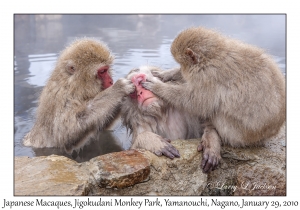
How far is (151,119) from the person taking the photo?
390 cm

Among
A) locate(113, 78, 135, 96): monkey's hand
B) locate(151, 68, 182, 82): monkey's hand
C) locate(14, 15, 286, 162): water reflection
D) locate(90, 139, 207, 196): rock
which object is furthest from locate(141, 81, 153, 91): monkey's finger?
locate(14, 15, 286, 162): water reflection

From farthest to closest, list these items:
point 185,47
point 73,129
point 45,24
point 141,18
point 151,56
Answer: point 141,18, point 45,24, point 151,56, point 73,129, point 185,47

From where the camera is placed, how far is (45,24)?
17.1 meters

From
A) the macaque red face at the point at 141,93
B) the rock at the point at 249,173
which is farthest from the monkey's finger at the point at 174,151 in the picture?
the macaque red face at the point at 141,93

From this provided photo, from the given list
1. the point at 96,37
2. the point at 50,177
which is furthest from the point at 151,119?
the point at 96,37

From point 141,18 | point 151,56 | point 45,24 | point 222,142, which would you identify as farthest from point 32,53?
point 141,18

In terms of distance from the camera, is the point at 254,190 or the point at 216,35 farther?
the point at 216,35

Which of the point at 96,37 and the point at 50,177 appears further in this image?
the point at 96,37

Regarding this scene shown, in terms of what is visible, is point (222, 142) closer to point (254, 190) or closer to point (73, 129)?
point (254, 190)

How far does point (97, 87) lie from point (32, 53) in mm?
7054

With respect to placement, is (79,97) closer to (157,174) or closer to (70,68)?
(70,68)

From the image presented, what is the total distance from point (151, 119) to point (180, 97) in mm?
436

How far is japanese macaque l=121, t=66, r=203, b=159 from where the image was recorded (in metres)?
3.57

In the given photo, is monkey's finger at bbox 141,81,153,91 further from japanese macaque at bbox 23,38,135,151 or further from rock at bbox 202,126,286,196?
rock at bbox 202,126,286,196
